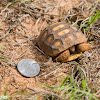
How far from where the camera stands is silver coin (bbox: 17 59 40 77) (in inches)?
121

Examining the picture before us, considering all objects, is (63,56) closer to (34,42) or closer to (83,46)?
(83,46)

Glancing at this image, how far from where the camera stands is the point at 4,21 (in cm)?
416

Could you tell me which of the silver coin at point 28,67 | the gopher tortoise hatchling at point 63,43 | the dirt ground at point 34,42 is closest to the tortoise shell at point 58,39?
the gopher tortoise hatchling at point 63,43

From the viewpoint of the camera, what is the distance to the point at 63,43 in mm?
3236

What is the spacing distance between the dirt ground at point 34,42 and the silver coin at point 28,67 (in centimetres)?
8

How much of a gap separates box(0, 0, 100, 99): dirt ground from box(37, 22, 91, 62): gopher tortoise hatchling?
6.5 inches

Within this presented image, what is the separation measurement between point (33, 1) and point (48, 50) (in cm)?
201

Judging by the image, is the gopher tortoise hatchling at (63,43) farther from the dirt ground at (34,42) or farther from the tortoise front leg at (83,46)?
the dirt ground at (34,42)

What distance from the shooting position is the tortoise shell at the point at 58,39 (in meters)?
3.26

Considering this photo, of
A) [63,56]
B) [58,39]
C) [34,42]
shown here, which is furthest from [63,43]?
[34,42]

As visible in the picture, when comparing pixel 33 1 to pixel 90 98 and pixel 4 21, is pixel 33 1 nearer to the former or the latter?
pixel 4 21

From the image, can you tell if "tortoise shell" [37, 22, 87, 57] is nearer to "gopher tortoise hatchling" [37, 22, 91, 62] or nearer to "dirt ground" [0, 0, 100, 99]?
"gopher tortoise hatchling" [37, 22, 91, 62]

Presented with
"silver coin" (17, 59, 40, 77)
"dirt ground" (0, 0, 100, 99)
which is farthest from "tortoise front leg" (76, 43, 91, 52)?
"silver coin" (17, 59, 40, 77)

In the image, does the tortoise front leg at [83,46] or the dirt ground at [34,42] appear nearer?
the dirt ground at [34,42]
